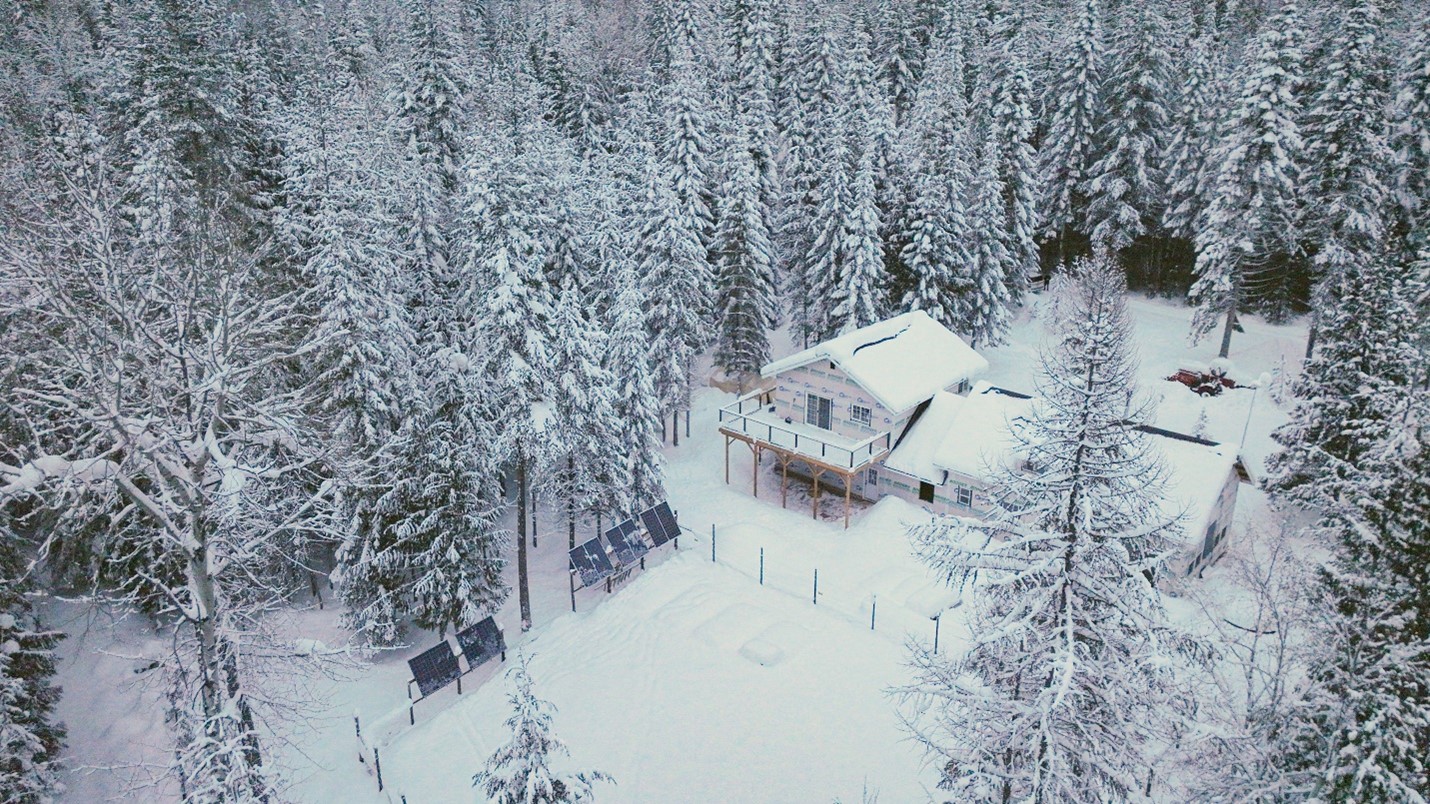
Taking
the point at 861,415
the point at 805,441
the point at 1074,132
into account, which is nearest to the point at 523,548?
the point at 805,441

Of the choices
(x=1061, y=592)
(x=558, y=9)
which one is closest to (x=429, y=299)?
(x=1061, y=592)

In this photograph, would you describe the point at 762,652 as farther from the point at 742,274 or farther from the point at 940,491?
the point at 742,274

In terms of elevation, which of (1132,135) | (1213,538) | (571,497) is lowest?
(1213,538)

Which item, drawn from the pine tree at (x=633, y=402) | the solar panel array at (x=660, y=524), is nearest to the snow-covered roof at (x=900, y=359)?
the pine tree at (x=633, y=402)

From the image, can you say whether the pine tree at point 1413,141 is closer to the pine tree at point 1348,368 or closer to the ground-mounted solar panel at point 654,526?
the pine tree at point 1348,368

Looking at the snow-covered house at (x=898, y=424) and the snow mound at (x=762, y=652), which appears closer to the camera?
the snow mound at (x=762, y=652)

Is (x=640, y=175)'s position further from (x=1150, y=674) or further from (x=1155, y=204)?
(x=1150, y=674)

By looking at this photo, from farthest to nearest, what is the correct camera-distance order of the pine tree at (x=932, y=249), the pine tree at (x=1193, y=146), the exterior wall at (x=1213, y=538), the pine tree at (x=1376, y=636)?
the pine tree at (x=1193, y=146), the pine tree at (x=932, y=249), the exterior wall at (x=1213, y=538), the pine tree at (x=1376, y=636)
